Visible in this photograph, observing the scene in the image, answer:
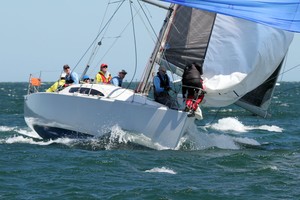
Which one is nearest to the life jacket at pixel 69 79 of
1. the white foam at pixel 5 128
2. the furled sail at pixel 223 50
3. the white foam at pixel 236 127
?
the furled sail at pixel 223 50

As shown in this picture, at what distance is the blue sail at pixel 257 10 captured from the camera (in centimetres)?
1507

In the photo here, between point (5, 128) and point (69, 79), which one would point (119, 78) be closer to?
point (69, 79)

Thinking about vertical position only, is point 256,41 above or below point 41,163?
above

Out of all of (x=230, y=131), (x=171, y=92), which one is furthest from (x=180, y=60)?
(x=230, y=131)

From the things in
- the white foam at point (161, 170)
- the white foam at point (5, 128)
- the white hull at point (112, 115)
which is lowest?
the white foam at point (5, 128)

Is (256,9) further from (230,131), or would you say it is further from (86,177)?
(230,131)

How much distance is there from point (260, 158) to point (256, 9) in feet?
9.95

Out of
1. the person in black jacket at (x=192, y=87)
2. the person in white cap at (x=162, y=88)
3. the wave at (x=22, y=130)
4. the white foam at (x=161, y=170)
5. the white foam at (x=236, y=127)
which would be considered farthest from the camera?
the white foam at (x=236, y=127)

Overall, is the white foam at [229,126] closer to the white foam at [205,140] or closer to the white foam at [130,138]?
the white foam at [205,140]

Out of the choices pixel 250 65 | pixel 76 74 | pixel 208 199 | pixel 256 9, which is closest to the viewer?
pixel 208 199

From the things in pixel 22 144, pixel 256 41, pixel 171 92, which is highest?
pixel 256 41

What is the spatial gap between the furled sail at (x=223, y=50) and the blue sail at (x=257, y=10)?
1163 mm

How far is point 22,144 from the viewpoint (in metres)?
17.2

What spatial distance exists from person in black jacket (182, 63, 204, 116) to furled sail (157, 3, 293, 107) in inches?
19.3
